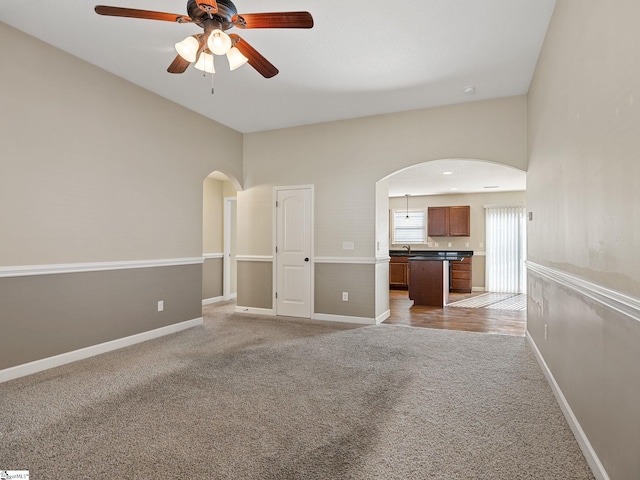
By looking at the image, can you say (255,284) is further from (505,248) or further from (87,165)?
(505,248)

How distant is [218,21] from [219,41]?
0.15 m

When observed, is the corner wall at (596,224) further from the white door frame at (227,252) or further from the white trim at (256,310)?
the white door frame at (227,252)

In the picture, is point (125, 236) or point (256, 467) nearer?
point (256, 467)

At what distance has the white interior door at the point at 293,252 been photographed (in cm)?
558

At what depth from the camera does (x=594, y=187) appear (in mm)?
1815

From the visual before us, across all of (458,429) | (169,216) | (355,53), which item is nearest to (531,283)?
(458,429)

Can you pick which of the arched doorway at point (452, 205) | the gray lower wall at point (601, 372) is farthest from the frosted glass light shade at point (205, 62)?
the arched doorway at point (452, 205)

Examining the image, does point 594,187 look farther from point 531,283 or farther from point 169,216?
point 169,216

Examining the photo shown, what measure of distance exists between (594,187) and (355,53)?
2460 mm

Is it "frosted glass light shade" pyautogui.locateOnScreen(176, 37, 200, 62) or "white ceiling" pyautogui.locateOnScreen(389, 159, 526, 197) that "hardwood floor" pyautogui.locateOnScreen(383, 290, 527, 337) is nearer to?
"white ceiling" pyautogui.locateOnScreen(389, 159, 526, 197)

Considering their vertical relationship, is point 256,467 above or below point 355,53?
below

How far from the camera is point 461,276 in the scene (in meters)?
9.41

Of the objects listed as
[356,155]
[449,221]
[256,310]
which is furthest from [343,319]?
[449,221]

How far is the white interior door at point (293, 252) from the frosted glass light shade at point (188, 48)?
3080mm
